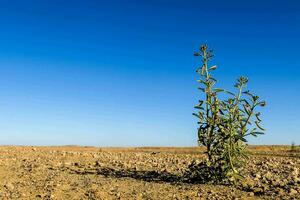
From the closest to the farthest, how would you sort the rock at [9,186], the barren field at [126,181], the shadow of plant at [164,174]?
the barren field at [126,181], the rock at [9,186], the shadow of plant at [164,174]

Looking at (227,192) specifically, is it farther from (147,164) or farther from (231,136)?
(147,164)

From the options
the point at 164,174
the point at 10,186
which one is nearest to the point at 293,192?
the point at 164,174

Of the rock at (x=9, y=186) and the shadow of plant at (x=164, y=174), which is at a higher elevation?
the shadow of plant at (x=164, y=174)

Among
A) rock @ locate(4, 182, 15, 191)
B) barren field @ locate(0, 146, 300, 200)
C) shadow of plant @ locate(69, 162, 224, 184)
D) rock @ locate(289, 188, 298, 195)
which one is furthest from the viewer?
shadow of plant @ locate(69, 162, 224, 184)

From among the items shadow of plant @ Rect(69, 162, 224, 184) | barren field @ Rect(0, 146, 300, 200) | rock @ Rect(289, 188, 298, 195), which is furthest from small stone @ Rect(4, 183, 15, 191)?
rock @ Rect(289, 188, 298, 195)

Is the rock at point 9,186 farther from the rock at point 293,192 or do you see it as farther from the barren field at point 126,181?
the rock at point 293,192

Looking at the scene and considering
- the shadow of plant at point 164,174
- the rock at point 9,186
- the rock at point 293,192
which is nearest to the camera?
the rock at point 293,192

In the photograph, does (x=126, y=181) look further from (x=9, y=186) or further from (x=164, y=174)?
(x=9, y=186)

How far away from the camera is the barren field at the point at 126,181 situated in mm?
10578

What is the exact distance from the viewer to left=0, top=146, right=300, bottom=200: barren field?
416 inches

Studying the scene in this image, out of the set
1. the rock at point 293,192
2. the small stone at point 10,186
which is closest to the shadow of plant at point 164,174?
the rock at point 293,192

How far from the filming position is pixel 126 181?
39.9ft

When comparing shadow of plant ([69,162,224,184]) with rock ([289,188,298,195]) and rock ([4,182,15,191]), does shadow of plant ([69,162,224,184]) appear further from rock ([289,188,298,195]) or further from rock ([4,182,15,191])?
rock ([4,182,15,191])

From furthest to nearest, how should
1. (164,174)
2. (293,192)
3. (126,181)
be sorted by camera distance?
(164,174)
(126,181)
(293,192)
